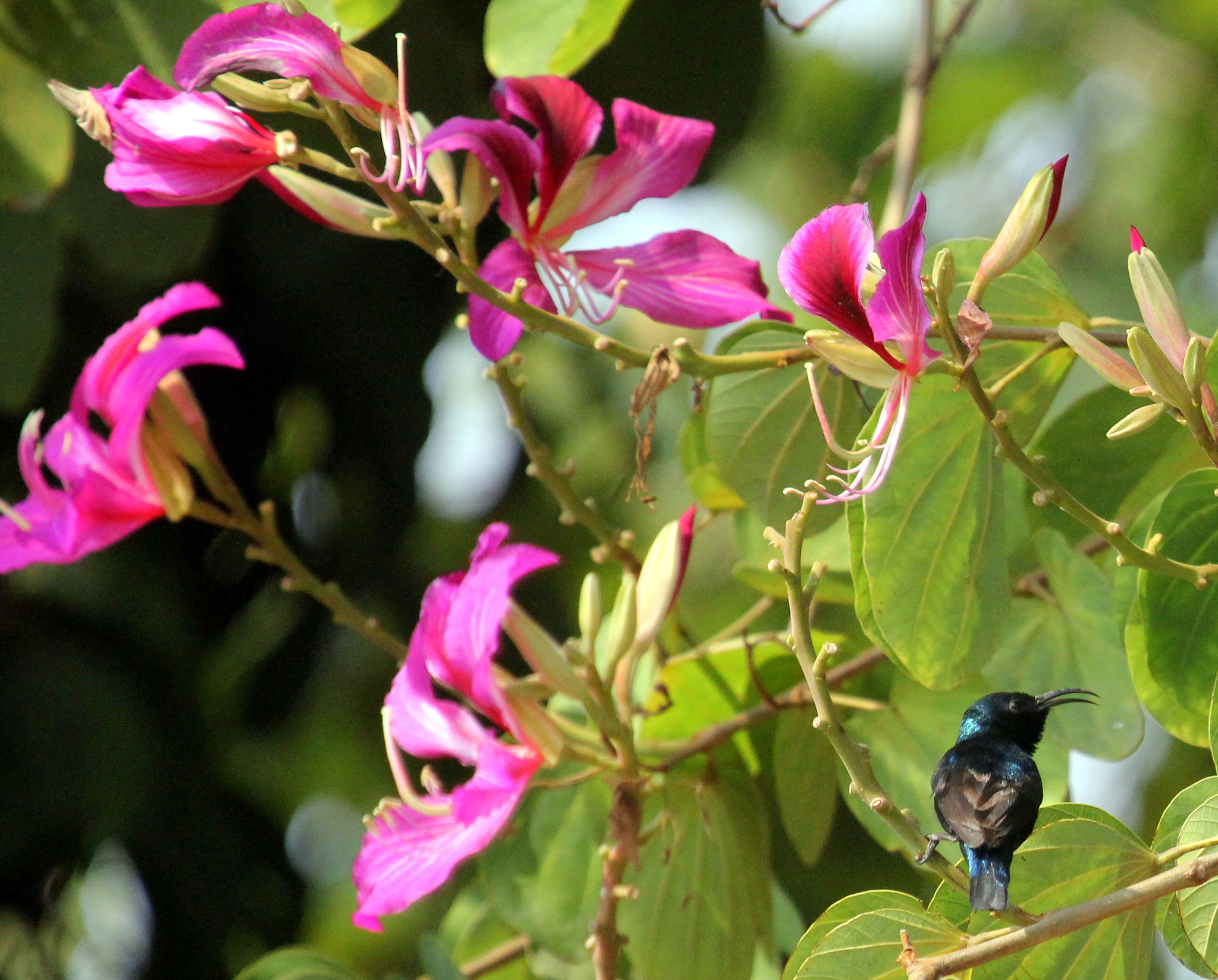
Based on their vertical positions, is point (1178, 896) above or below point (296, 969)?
above

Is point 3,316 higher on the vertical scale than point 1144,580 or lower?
lower

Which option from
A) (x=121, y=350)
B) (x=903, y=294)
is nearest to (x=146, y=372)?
(x=121, y=350)

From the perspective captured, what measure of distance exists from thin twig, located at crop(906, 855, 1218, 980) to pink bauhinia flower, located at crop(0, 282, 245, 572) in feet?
1.79

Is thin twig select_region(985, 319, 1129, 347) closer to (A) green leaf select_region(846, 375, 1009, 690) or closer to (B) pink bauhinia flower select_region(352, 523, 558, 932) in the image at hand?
(A) green leaf select_region(846, 375, 1009, 690)

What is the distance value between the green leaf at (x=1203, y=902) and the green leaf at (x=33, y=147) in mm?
934

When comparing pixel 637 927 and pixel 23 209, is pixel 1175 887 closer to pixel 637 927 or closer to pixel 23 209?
pixel 637 927

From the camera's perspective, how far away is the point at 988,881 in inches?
21.2

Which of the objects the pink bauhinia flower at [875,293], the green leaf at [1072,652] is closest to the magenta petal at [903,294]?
the pink bauhinia flower at [875,293]

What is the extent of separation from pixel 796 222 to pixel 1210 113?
2.47 ft

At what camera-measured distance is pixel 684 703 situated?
1.04 metres

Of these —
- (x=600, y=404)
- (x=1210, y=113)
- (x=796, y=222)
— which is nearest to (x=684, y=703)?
(x=600, y=404)

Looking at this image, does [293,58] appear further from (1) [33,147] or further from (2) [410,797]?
(1) [33,147]

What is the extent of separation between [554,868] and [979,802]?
503 mm

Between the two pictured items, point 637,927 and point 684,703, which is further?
point 684,703
